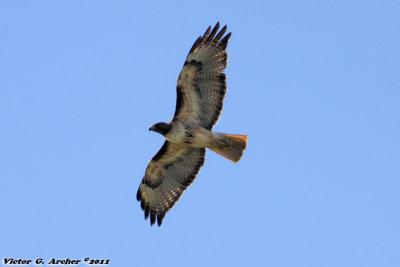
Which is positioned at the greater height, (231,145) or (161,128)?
(161,128)

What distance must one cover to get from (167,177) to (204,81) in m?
2.25

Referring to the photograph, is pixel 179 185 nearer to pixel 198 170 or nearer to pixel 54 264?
pixel 198 170

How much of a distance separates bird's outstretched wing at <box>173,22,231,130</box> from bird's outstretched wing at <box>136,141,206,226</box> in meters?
0.83

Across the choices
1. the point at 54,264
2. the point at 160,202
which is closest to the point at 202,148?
the point at 160,202

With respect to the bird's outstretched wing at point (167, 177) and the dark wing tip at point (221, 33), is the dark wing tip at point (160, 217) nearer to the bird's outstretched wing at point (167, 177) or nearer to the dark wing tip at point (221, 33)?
the bird's outstretched wing at point (167, 177)

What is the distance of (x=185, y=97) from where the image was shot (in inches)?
519

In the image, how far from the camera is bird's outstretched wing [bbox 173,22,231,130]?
1310 cm

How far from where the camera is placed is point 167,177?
14.2m

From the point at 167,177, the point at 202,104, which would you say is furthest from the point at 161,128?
the point at 167,177

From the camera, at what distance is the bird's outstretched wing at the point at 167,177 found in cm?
1385

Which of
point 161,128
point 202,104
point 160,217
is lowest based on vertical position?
point 160,217

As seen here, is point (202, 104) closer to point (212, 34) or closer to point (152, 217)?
point (212, 34)

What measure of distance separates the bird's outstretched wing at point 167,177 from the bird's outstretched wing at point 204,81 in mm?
835

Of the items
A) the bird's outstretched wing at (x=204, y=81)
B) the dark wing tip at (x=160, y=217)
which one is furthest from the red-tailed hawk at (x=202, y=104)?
the dark wing tip at (x=160, y=217)
